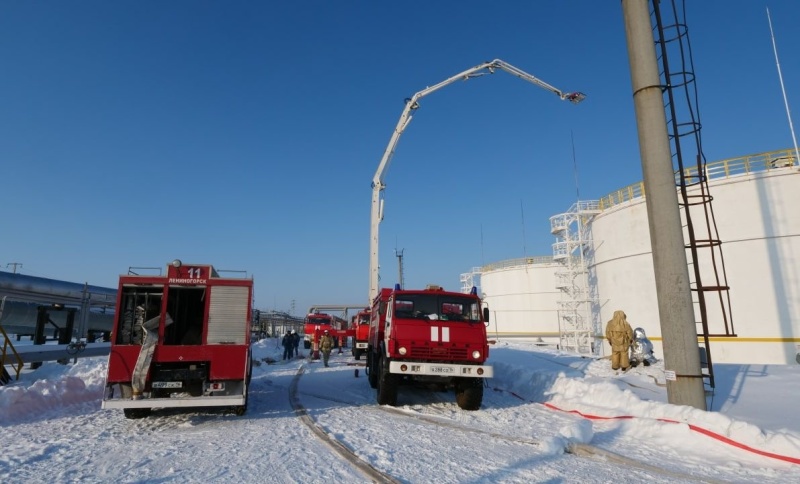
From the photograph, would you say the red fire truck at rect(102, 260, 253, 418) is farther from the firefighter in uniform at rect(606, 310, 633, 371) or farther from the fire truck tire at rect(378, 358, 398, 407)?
the firefighter in uniform at rect(606, 310, 633, 371)

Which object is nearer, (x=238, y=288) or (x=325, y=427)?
(x=325, y=427)

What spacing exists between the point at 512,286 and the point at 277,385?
36.9 meters

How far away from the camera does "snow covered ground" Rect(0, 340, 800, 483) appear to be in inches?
218

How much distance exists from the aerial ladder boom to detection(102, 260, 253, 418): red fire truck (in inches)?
501

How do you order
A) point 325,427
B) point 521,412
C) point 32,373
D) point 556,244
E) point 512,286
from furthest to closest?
point 512,286 < point 556,244 < point 32,373 < point 521,412 < point 325,427

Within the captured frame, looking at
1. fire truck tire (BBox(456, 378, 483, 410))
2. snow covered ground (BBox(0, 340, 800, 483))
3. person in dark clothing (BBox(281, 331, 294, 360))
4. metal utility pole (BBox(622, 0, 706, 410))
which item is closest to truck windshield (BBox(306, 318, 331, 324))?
person in dark clothing (BBox(281, 331, 294, 360))

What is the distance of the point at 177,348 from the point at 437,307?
219 inches

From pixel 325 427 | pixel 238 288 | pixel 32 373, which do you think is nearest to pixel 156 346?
pixel 238 288

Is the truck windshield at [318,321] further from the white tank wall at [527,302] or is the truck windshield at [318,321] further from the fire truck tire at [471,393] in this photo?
the fire truck tire at [471,393]

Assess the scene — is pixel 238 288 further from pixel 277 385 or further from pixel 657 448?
pixel 657 448

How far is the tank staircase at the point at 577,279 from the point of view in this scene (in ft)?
102

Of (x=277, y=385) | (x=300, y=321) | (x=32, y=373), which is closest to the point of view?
(x=32, y=373)

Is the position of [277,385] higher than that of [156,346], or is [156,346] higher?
[156,346]

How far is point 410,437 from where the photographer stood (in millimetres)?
7285
